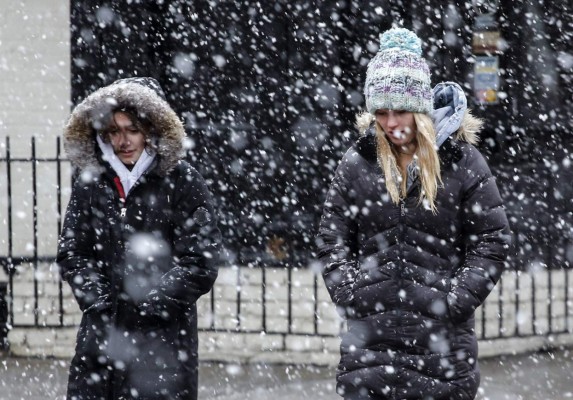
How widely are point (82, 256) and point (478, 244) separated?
67.1 inches

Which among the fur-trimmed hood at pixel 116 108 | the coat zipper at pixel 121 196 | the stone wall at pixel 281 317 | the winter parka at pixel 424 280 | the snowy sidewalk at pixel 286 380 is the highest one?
the fur-trimmed hood at pixel 116 108

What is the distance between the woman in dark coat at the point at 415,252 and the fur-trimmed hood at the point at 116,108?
2.59ft

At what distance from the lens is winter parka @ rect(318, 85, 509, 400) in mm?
3957

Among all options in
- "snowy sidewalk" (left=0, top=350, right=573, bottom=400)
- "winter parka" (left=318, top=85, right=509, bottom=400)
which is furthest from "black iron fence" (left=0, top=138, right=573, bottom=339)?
"winter parka" (left=318, top=85, right=509, bottom=400)

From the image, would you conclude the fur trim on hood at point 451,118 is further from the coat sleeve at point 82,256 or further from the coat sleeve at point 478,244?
the coat sleeve at point 82,256

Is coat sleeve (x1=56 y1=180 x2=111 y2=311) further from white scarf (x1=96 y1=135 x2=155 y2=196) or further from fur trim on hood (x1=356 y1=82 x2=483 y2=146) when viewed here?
fur trim on hood (x1=356 y1=82 x2=483 y2=146)

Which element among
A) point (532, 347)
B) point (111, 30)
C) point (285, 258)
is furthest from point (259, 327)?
point (111, 30)

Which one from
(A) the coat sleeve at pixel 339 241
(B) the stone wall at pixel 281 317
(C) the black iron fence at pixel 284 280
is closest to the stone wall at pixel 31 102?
(C) the black iron fence at pixel 284 280

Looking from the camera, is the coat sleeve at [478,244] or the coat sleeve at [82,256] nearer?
the coat sleeve at [478,244]

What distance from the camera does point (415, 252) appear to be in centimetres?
397

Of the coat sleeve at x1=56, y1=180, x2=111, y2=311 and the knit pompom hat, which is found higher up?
the knit pompom hat

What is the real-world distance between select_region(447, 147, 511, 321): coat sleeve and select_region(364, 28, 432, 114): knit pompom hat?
1.14 ft

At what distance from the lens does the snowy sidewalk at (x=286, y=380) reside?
6809mm

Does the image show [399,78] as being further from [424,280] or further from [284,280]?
[284,280]
